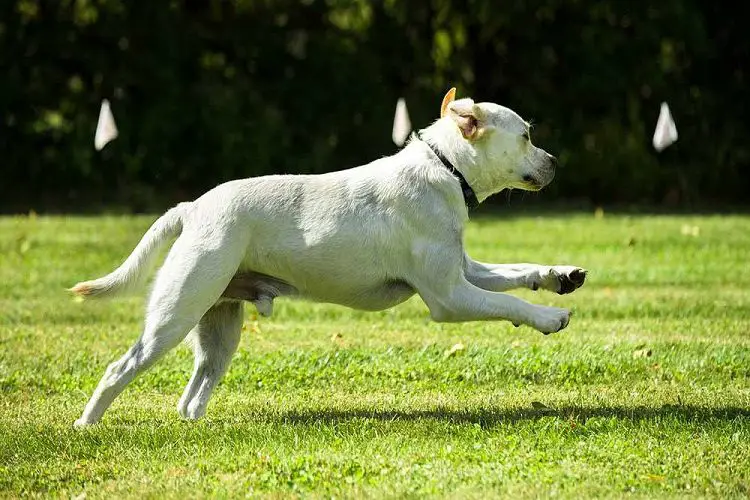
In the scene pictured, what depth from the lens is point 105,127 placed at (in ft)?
68.5

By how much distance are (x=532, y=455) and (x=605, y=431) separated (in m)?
0.60

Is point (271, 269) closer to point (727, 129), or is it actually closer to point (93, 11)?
point (93, 11)

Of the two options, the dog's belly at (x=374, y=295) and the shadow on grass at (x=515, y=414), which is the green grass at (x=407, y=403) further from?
the dog's belly at (x=374, y=295)

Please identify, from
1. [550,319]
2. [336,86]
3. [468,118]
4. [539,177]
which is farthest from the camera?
[336,86]

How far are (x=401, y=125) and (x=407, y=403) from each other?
15.2 metres

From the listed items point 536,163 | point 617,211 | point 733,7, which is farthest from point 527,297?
point 733,7

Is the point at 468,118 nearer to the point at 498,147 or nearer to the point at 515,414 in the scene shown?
the point at 498,147

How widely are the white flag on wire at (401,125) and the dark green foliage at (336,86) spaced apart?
359 mm

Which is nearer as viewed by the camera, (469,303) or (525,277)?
(469,303)

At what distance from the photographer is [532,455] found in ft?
18.8

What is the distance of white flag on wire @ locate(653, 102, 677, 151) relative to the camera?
21.8m

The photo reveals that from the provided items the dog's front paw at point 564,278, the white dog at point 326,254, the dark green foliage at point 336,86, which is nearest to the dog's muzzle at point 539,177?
the white dog at point 326,254

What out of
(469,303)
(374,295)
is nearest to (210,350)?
(374,295)

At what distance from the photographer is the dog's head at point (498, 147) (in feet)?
23.0
